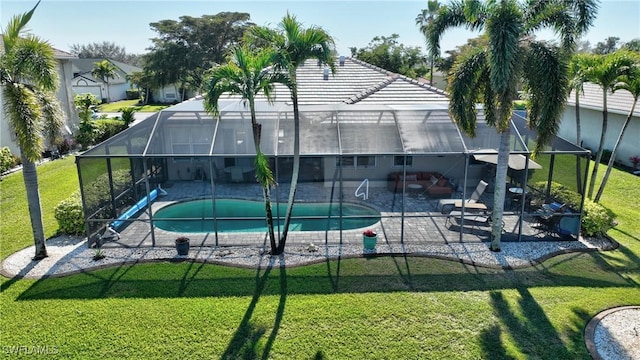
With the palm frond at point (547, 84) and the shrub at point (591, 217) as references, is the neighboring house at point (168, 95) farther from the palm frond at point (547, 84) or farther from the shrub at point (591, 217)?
the palm frond at point (547, 84)

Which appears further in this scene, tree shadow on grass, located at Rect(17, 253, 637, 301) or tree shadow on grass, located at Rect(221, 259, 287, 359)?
tree shadow on grass, located at Rect(17, 253, 637, 301)

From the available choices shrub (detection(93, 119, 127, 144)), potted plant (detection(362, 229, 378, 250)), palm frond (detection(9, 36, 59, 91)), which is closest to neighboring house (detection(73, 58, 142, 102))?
shrub (detection(93, 119, 127, 144))

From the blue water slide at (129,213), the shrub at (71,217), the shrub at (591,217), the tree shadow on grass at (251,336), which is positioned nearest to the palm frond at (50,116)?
the blue water slide at (129,213)

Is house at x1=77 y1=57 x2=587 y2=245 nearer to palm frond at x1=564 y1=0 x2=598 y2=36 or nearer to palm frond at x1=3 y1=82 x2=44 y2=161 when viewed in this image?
palm frond at x1=3 y1=82 x2=44 y2=161

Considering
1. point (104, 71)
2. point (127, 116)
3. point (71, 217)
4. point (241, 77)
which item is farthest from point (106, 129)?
point (104, 71)

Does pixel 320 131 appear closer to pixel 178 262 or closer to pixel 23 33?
pixel 178 262

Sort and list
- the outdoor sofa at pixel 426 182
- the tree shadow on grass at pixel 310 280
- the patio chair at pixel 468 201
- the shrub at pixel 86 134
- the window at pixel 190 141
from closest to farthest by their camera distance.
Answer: the tree shadow on grass at pixel 310 280 → the window at pixel 190 141 → the patio chair at pixel 468 201 → the outdoor sofa at pixel 426 182 → the shrub at pixel 86 134

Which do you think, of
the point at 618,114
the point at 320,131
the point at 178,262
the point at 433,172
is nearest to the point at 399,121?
the point at 320,131
